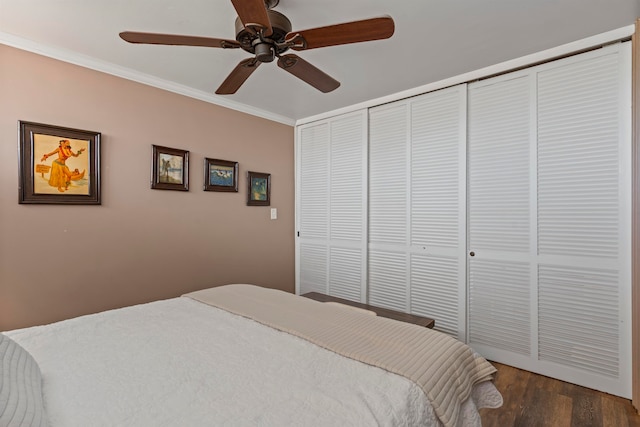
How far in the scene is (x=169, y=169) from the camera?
280 cm

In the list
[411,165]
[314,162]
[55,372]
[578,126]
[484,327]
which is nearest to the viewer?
[55,372]

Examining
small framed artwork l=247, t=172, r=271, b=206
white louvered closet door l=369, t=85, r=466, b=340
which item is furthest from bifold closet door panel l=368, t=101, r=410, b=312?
small framed artwork l=247, t=172, r=271, b=206

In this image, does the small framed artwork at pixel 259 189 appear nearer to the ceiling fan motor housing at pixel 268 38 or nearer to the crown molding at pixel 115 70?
the crown molding at pixel 115 70

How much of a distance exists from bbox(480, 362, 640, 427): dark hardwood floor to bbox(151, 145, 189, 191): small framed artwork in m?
2.86

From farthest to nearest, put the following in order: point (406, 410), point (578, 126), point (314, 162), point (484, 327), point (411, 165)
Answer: point (314, 162) → point (411, 165) → point (484, 327) → point (578, 126) → point (406, 410)

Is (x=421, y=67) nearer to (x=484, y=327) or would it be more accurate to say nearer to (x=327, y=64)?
(x=327, y=64)

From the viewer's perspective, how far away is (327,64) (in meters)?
2.42

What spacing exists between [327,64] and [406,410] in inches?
89.8

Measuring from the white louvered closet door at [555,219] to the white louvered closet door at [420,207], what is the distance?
0.44 ft

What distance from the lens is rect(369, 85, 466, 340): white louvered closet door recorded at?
8.93ft

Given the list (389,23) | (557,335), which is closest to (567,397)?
(557,335)

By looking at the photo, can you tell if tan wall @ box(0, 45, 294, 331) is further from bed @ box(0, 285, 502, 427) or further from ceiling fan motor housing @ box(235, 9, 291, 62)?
ceiling fan motor housing @ box(235, 9, 291, 62)

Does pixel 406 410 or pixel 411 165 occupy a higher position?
pixel 411 165

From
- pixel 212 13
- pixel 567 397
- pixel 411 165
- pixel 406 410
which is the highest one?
pixel 212 13
